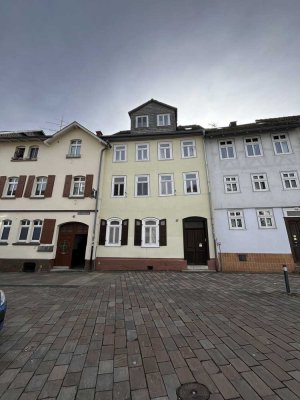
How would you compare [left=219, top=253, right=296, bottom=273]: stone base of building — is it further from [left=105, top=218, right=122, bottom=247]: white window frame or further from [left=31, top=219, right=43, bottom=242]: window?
[left=31, top=219, right=43, bottom=242]: window

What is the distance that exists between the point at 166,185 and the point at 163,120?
6.35 m

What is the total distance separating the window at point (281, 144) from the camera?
1356cm

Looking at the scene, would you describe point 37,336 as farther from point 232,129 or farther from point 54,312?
point 232,129

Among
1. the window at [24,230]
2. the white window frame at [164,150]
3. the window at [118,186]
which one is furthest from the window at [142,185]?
the window at [24,230]

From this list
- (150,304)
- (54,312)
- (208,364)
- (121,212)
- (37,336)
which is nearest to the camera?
(208,364)

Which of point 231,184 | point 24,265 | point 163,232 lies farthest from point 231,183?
point 24,265

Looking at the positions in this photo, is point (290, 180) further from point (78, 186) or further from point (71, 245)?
point (71, 245)

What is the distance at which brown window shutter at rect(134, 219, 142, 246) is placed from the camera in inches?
519

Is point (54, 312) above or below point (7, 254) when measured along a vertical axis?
below

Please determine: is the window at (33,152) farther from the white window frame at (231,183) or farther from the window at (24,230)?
the white window frame at (231,183)

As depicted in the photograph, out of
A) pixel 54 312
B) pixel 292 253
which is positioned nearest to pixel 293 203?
pixel 292 253

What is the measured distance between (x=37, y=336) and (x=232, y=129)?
15890 mm

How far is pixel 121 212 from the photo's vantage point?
13914mm

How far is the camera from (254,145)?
14.1 meters
